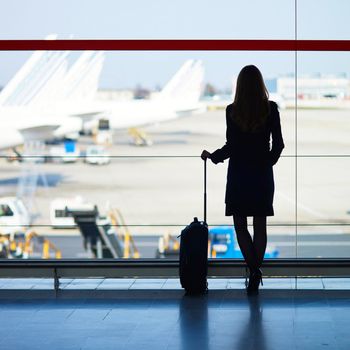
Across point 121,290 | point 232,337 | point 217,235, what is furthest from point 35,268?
point 217,235

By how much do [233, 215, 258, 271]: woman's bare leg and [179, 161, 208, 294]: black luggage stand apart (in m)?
0.15

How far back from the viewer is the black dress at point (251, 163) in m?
4.00

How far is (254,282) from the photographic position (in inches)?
160

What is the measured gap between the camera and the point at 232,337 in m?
3.24

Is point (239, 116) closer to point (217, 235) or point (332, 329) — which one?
point (332, 329)

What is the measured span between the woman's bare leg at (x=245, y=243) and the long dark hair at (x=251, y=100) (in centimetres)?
43

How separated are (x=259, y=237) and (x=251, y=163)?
342mm

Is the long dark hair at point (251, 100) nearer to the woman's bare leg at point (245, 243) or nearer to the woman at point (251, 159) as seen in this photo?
the woman at point (251, 159)

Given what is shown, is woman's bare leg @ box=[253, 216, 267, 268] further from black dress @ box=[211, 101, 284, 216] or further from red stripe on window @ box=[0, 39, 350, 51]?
red stripe on window @ box=[0, 39, 350, 51]

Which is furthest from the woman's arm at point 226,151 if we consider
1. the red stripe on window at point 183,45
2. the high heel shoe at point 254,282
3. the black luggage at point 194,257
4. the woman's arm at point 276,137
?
the red stripe on window at point 183,45

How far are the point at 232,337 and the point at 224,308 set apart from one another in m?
0.55

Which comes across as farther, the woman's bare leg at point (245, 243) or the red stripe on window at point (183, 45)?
the red stripe on window at point (183, 45)

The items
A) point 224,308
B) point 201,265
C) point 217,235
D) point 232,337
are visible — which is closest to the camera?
point 232,337

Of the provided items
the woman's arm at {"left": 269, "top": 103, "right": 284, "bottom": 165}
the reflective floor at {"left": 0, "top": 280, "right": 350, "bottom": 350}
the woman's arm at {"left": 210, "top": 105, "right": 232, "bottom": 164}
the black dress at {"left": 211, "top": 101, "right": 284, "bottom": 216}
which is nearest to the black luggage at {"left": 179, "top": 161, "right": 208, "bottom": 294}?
the reflective floor at {"left": 0, "top": 280, "right": 350, "bottom": 350}
